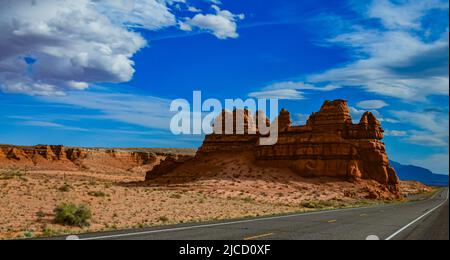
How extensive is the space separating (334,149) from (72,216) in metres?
56.4

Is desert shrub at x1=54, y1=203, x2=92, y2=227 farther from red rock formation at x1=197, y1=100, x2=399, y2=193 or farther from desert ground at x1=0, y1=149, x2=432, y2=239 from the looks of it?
red rock formation at x1=197, y1=100, x2=399, y2=193

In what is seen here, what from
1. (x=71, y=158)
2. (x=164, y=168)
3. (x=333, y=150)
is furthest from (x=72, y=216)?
(x=71, y=158)

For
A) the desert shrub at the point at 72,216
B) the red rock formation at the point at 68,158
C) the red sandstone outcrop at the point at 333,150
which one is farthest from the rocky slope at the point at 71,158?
the desert shrub at the point at 72,216

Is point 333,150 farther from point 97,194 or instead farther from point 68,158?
point 68,158

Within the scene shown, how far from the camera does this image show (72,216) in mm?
19453

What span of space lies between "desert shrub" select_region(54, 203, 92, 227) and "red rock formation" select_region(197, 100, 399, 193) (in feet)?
176

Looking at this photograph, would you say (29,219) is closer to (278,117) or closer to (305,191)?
(305,191)

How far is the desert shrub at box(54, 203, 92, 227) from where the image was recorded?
19.5 metres

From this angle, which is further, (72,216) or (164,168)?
(164,168)

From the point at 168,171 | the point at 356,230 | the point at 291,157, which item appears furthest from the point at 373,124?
the point at 356,230

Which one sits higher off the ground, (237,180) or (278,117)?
(278,117)
